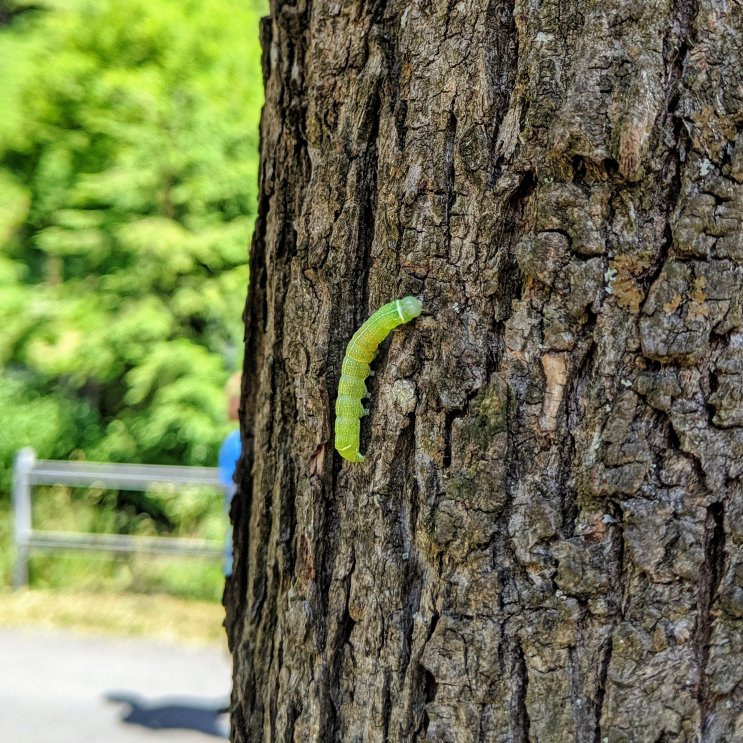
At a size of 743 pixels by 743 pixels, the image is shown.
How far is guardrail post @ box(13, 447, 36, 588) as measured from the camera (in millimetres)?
6160

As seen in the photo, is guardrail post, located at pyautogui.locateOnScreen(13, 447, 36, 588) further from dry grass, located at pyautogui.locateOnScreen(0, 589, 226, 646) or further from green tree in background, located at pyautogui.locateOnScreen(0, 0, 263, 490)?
green tree in background, located at pyautogui.locateOnScreen(0, 0, 263, 490)

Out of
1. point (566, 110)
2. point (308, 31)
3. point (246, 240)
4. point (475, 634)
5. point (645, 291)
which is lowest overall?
point (475, 634)

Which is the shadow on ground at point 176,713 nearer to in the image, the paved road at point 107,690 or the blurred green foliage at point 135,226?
the paved road at point 107,690

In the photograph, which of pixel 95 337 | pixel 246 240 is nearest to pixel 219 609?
pixel 95 337

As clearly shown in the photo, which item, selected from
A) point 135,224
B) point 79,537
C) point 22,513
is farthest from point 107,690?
point 135,224

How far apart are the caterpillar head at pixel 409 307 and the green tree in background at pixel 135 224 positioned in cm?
619

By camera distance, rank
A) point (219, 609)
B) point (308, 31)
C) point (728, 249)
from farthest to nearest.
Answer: point (219, 609) < point (308, 31) < point (728, 249)

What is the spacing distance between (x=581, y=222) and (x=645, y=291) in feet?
0.39

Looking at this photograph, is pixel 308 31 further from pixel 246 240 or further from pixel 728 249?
pixel 246 240

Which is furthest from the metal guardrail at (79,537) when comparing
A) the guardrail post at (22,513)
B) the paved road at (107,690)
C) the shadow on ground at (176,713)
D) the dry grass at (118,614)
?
the shadow on ground at (176,713)

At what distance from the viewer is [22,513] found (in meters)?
6.25

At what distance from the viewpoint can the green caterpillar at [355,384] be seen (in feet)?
3.50

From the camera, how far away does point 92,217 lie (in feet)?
25.0

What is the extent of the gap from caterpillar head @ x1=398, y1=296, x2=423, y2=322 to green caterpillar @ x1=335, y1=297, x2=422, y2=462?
2 cm
